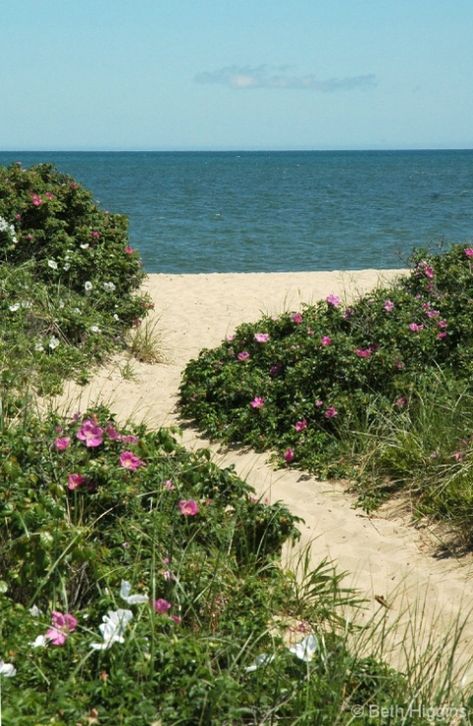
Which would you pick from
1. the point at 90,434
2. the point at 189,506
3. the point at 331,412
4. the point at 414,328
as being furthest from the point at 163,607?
the point at 414,328

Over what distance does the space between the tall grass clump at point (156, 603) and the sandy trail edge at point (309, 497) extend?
0.28 meters

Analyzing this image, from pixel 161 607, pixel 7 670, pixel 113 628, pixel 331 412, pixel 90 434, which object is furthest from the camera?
pixel 331 412

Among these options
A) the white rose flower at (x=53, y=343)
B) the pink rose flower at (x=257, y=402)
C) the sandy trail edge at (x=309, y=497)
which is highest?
the white rose flower at (x=53, y=343)

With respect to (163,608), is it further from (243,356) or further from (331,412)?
(243,356)

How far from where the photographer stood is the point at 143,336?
9328mm

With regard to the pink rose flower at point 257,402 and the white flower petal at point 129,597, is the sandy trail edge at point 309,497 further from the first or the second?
the white flower petal at point 129,597

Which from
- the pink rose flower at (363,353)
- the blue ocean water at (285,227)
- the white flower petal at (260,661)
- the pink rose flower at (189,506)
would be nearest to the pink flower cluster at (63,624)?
the white flower petal at (260,661)

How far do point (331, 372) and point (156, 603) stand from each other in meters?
3.80

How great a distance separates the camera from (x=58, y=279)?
917cm

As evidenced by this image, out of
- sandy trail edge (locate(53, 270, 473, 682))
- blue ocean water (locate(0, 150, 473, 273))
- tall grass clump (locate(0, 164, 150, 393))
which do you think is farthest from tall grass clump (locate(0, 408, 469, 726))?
blue ocean water (locate(0, 150, 473, 273))

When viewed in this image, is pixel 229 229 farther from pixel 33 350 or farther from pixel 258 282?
pixel 33 350

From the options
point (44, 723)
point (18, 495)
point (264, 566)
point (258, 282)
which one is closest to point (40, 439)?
point (18, 495)

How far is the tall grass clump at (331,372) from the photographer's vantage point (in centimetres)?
641

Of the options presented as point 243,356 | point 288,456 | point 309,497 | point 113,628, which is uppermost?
point 243,356
